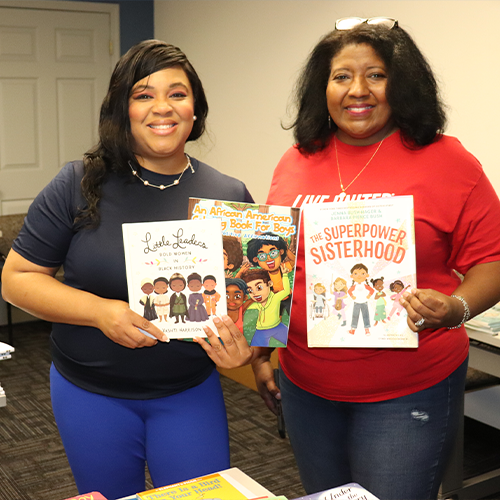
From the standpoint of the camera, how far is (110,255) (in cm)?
149

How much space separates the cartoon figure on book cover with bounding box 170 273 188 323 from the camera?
141cm

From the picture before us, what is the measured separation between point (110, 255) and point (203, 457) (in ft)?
1.75

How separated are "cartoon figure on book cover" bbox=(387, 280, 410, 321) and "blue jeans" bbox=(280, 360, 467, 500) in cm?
22

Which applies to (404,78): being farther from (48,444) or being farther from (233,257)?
(48,444)

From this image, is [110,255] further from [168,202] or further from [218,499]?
[218,499]

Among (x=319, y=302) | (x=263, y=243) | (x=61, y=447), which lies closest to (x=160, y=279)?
(x=263, y=243)

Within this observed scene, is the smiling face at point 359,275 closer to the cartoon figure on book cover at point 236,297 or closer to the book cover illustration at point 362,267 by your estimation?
the book cover illustration at point 362,267

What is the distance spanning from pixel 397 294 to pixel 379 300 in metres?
0.04

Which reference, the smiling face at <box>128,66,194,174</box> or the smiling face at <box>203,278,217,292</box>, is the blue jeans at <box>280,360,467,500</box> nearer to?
the smiling face at <box>203,278,217,292</box>

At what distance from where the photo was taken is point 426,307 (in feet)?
4.54

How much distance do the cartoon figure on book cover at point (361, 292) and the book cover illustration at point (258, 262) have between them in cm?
14

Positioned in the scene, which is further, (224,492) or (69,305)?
(69,305)

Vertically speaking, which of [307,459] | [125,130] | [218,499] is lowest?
[307,459]

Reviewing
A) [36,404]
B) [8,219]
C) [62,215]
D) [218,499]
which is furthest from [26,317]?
[218,499]
